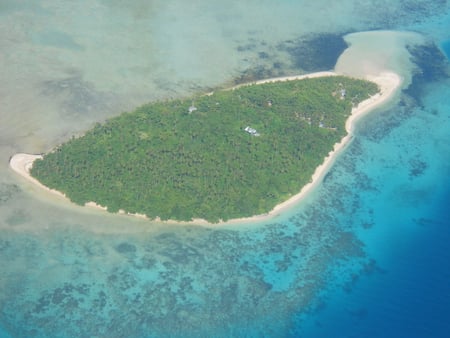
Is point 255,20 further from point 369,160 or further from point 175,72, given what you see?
point 369,160

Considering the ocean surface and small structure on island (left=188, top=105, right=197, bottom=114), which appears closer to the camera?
the ocean surface

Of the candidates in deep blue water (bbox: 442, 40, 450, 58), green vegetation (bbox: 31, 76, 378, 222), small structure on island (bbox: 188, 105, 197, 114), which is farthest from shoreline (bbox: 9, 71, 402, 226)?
deep blue water (bbox: 442, 40, 450, 58)

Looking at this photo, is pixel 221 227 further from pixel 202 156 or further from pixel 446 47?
pixel 446 47

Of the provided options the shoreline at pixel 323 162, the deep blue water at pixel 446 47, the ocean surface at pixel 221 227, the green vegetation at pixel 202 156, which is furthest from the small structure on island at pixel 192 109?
the deep blue water at pixel 446 47

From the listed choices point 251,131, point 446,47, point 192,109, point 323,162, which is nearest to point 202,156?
point 251,131

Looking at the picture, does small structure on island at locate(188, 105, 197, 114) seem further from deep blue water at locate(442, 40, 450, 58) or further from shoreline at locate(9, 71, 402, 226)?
deep blue water at locate(442, 40, 450, 58)

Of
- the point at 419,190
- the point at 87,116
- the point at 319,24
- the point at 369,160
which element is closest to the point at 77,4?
the point at 87,116

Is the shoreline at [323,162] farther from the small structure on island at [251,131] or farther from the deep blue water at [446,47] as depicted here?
the deep blue water at [446,47]

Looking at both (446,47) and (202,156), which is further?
(446,47)
